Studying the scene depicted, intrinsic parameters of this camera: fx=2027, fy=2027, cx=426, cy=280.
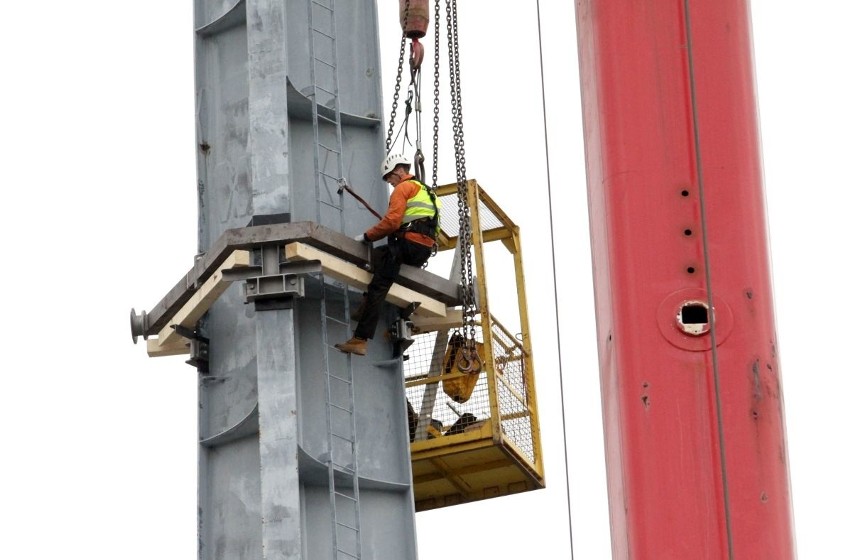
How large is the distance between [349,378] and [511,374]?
5555mm

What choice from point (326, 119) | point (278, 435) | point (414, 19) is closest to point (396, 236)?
point (326, 119)

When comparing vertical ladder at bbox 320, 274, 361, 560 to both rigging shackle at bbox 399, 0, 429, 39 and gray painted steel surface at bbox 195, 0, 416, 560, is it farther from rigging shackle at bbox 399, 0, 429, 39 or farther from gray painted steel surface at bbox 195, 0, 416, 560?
rigging shackle at bbox 399, 0, 429, 39

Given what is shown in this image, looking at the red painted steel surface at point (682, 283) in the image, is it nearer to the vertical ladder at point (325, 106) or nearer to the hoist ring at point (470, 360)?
the vertical ladder at point (325, 106)

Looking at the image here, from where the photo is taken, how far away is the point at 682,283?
12.5m

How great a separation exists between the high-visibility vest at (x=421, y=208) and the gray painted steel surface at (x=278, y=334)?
1.40 feet

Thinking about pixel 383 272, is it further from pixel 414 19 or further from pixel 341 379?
pixel 414 19

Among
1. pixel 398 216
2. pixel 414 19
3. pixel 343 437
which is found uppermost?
pixel 414 19

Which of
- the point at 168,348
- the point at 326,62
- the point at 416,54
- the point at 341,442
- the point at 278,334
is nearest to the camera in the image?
the point at 278,334

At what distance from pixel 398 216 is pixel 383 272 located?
1.61ft

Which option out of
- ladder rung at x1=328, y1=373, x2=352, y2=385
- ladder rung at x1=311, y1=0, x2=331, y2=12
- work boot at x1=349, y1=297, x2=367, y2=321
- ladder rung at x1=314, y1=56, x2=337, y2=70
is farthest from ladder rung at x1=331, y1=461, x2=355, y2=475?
ladder rung at x1=311, y1=0, x2=331, y2=12

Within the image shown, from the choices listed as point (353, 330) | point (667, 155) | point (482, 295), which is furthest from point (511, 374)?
point (667, 155)

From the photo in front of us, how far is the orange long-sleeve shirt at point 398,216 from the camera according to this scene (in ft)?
55.2

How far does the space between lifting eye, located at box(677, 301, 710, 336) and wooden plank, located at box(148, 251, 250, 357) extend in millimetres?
4800

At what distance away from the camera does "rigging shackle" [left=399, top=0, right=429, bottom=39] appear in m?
18.9
